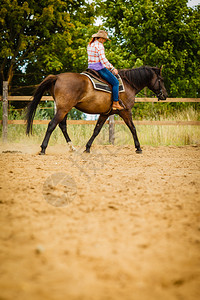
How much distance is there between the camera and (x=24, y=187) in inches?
114

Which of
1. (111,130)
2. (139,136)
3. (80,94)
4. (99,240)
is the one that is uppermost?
(80,94)

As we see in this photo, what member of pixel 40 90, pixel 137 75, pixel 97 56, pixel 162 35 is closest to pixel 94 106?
pixel 97 56

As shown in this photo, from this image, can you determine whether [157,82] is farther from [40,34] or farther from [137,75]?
[40,34]

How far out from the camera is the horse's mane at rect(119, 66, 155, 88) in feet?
21.4

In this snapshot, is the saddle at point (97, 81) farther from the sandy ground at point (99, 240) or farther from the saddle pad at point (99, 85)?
the sandy ground at point (99, 240)

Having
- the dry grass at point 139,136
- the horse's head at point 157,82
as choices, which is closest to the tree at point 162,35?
the dry grass at point 139,136

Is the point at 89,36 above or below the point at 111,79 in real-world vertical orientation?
above

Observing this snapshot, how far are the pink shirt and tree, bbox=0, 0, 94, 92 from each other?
7.08 m

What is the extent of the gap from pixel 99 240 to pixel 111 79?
4.74 metres

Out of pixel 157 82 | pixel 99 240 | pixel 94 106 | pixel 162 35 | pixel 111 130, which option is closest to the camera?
pixel 99 240

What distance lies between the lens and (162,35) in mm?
15977

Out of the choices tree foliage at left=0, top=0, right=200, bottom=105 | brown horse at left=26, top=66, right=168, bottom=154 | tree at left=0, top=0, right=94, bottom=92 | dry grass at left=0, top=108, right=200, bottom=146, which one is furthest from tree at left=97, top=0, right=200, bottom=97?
brown horse at left=26, top=66, right=168, bottom=154

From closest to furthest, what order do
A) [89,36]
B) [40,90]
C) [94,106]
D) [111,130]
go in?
1. [40,90]
2. [94,106]
3. [111,130]
4. [89,36]

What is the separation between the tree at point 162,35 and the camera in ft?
48.4
